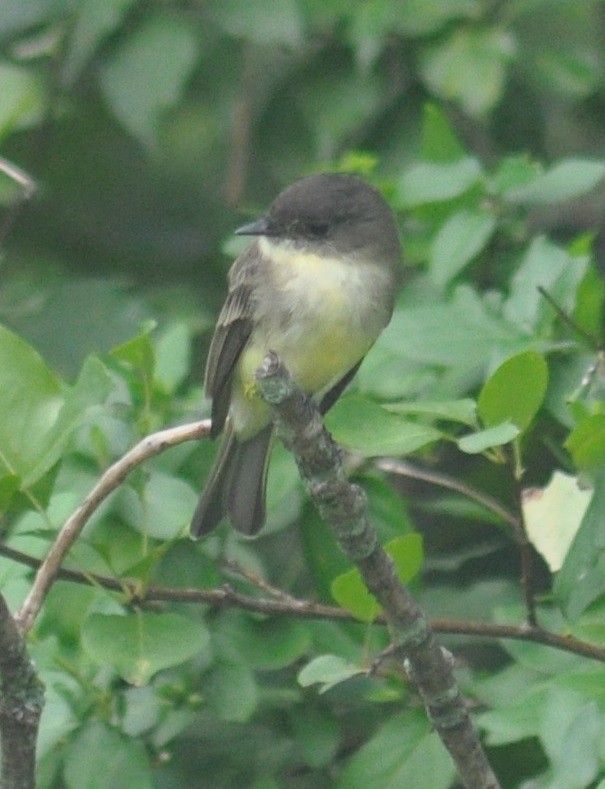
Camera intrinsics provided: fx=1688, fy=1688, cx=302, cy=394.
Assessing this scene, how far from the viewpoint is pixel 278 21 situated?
3781 mm

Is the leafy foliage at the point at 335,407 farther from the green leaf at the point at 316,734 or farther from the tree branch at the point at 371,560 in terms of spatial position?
the tree branch at the point at 371,560

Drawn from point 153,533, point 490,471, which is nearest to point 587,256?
point 490,471

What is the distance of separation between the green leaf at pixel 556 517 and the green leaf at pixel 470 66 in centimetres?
137

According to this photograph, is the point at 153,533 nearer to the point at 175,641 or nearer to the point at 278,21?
the point at 175,641

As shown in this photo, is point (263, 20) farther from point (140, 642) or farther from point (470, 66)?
point (140, 642)

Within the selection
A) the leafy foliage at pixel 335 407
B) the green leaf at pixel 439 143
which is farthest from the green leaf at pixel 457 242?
the green leaf at pixel 439 143

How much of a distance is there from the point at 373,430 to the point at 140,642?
47cm

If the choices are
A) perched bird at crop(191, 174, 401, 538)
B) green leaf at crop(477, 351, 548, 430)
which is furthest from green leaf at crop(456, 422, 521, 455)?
perched bird at crop(191, 174, 401, 538)

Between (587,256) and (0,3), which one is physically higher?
(0,3)

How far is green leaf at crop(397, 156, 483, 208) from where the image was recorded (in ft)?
10.9

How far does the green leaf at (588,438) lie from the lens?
8.25 feet

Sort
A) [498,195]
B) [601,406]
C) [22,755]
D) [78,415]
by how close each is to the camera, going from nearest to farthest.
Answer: [22,755]
[78,415]
[601,406]
[498,195]

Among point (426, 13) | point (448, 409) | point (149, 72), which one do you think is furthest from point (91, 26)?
point (448, 409)

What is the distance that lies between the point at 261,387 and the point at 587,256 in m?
1.03
